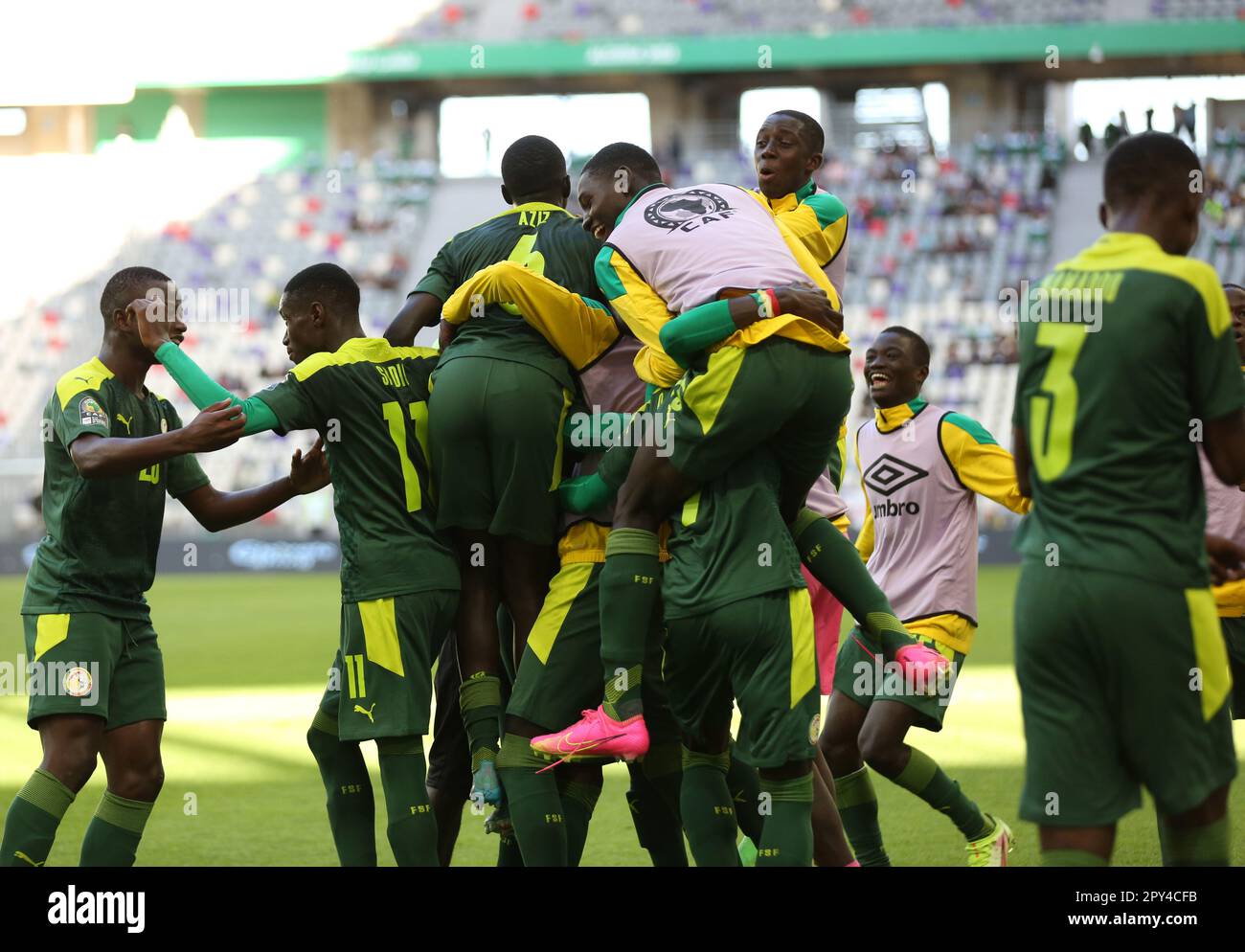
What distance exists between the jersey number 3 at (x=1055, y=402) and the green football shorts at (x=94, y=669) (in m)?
2.98

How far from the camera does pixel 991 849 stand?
577 centimetres

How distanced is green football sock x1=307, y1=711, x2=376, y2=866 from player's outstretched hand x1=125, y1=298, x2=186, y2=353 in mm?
1356

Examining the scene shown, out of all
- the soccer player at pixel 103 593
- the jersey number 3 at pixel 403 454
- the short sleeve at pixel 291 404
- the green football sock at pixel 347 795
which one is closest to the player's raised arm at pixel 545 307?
the jersey number 3 at pixel 403 454

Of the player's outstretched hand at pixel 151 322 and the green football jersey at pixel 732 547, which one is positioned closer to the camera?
the green football jersey at pixel 732 547

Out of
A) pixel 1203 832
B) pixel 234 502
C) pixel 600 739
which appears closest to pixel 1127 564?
pixel 1203 832

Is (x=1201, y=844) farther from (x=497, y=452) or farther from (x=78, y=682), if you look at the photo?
(x=78, y=682)

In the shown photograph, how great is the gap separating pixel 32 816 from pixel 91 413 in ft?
4.31

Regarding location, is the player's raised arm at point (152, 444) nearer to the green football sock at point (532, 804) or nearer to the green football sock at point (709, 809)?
the green football sock at point (532, 804)

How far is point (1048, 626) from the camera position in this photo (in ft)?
11.6

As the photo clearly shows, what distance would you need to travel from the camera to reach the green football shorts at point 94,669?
15.7ft

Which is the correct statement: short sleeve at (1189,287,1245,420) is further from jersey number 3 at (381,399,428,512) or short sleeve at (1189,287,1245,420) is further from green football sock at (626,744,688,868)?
jersey number 3 at (381,399,428,512)

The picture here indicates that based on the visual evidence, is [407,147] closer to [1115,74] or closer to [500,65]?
[500,65]

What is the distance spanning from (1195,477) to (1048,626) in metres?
0.51
